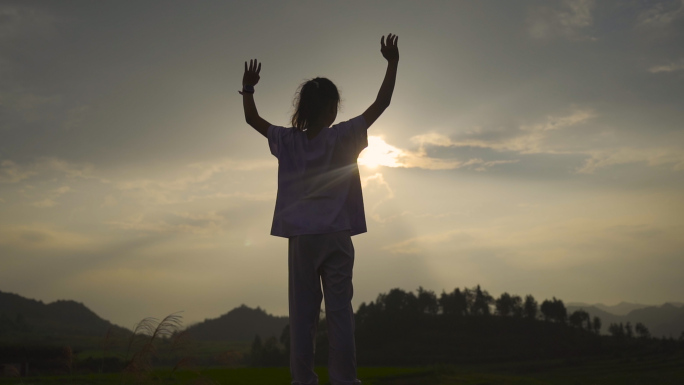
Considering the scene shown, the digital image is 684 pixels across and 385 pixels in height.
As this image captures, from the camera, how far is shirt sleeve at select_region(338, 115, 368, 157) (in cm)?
370

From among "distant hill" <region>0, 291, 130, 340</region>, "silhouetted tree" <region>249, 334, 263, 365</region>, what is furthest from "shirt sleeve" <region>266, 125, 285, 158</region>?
"distant hill" <region>0, 291, 130, 340</region>

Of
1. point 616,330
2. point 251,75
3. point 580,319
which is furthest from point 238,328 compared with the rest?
point 251,75

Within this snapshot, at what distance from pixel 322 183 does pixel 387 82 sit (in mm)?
958

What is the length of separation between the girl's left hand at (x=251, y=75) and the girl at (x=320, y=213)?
0.69 m

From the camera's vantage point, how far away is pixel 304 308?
138 inches

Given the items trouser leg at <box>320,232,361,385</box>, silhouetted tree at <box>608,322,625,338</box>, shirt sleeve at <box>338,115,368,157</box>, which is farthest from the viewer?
silhouetted tree at <box>608,322,625,338</box>

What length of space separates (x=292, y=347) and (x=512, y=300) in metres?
121

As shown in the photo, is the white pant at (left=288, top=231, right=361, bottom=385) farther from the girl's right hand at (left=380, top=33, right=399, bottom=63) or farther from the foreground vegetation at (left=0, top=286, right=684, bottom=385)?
the foreground vegetation at (left=0, top=286, right=684, bottom=385)

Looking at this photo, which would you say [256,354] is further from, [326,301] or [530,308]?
[326,301]

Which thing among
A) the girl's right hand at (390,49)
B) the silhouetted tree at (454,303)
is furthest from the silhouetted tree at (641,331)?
the girl's right hand at (390,49)

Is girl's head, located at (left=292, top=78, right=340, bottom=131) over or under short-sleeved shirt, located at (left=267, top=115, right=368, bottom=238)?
over

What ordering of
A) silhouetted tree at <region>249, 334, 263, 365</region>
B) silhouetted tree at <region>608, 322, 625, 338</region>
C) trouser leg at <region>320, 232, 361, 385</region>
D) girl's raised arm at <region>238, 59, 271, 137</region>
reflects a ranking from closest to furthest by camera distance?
trouser leg at <region>320, 232, 361, 385</region> < girl's raised arm at <region>238, 59, 271, 137</region> < silhouetted tree at <region>249, 334, 263, 365</region> < silhouetted tree at <region>608, 322, 625, 338</region>

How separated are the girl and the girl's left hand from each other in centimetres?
69

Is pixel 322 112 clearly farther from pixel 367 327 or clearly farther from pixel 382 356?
pixel 367 327
